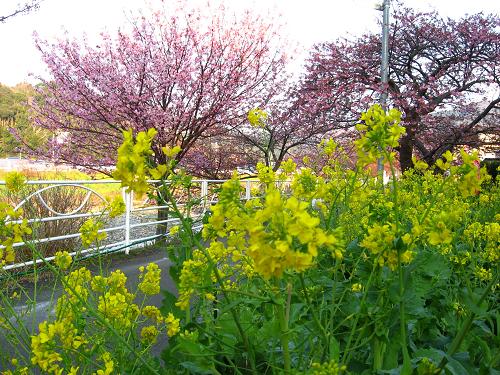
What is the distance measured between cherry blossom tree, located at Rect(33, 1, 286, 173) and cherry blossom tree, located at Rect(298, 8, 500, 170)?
2636mm

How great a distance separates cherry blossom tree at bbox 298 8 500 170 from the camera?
11.0m

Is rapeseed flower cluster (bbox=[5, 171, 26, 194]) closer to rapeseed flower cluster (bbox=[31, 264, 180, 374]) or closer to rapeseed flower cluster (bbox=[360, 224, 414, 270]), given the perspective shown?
Result: rapeseed flower cluster (bbox=[31, 264, 180, 374])

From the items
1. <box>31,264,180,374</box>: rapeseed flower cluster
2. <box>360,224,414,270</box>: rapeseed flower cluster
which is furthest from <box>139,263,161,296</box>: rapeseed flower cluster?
<box>360,224,414,270</box>: rapeseed flower cluster

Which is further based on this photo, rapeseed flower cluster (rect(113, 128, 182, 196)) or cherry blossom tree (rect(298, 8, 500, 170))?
cherry blossom tree (rect(298, 8, 500, 170))

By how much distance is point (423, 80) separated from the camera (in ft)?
38.0

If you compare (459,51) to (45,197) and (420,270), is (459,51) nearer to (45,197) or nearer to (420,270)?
(45,197)

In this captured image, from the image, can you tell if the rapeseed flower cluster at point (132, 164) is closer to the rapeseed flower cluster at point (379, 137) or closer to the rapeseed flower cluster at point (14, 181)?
the rapeseed flower cluster at point (379, 137)

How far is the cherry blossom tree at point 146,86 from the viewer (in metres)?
9.20

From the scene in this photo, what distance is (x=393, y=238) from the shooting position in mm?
1053

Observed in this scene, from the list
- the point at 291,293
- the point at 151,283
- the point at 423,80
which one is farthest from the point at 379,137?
the point at 423,80

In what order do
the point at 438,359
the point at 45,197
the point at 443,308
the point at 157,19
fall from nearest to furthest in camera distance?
the point at 438,359
the point at 443,308
the point at 45,197
the point at 157,19

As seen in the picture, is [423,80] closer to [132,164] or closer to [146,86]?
[146,86]

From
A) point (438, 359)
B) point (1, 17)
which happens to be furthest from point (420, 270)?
point (1, 17)

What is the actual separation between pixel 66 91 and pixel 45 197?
4108 millimetres
